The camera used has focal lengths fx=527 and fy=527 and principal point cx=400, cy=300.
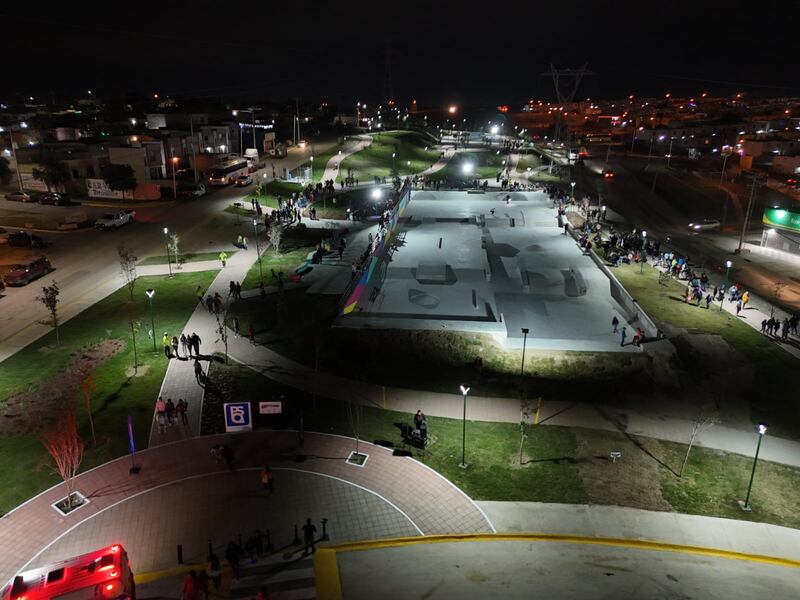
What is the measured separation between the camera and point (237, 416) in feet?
59.9

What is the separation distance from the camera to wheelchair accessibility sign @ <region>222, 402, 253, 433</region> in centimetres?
1816

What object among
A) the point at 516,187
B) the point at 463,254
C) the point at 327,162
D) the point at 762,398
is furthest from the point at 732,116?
the point at 762,398

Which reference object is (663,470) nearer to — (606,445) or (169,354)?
(606,445)

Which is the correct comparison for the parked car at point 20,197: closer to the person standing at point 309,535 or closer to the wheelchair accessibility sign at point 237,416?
the wheelchair accessibility sign at point 237,416

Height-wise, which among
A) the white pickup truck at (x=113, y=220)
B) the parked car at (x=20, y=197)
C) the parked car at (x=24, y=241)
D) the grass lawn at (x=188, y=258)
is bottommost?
the grass lawn at (x=188, y=258)

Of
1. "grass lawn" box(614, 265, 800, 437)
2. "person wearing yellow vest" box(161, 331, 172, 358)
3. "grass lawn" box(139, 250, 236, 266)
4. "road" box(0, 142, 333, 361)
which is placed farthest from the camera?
"grass lawn" box(139, 250, 236, 266)

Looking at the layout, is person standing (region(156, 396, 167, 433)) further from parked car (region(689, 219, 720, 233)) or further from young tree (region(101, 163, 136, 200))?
parked car (region(689, 219, 720, 233))

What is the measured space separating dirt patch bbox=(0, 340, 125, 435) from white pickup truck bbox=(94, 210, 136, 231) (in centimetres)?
2234

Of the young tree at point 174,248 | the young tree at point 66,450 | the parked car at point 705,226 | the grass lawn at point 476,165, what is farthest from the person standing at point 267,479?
the grass lawn at point 476,165

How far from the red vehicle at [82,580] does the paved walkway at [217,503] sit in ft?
5.32

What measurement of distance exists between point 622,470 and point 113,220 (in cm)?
4212

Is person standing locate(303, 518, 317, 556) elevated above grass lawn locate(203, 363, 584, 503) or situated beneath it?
elevated above

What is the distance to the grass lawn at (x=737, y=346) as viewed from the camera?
2144cm

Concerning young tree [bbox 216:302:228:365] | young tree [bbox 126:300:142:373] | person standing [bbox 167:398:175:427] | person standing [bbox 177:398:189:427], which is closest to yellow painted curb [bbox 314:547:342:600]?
person standing [bbox 177:398:189:427]
